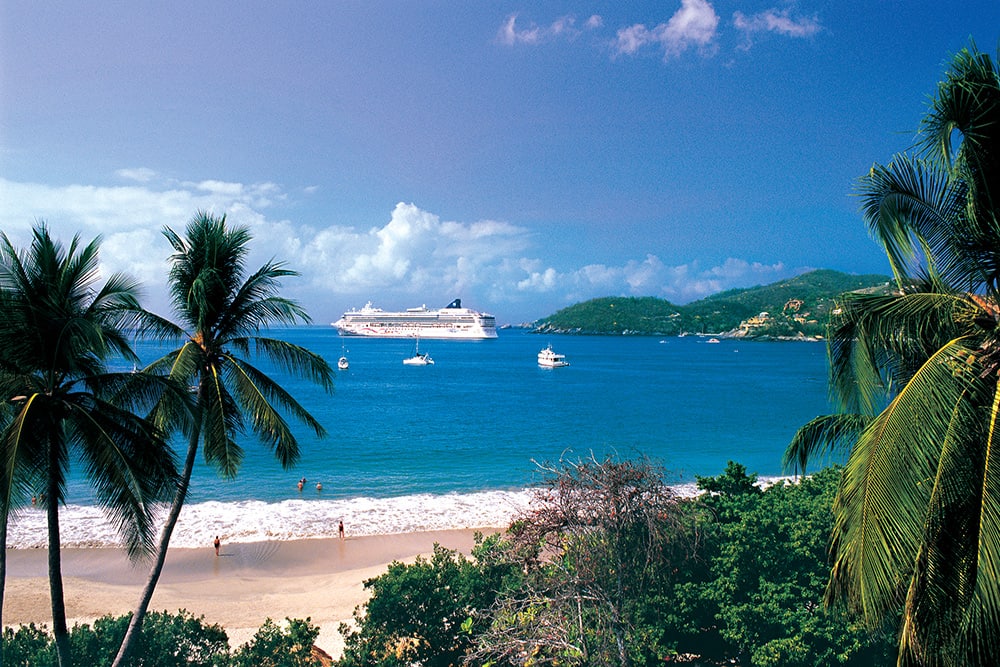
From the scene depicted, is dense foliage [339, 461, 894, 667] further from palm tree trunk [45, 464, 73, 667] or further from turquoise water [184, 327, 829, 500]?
turquoise water [184, 327, 829, 500]

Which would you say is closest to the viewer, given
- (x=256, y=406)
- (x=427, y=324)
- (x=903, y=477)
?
(x=903, y=477)

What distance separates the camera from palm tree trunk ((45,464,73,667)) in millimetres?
5930

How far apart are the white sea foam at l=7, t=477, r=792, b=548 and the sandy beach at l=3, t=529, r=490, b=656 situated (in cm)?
72

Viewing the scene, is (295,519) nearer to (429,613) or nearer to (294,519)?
(294,519)

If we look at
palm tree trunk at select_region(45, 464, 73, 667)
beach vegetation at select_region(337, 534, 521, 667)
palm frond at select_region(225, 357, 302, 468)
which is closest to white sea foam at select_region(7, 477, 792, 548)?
beach vegetation at select_region(337, 534, 521, 667)

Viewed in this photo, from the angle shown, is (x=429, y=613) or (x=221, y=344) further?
(x=429, y=613)

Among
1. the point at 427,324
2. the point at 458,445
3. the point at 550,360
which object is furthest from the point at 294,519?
the point at 427,324

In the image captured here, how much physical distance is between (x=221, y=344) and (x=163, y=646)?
4532 millimetres

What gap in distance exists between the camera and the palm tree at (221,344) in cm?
795

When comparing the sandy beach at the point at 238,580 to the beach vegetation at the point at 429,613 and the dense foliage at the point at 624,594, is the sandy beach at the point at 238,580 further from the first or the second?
the dense foliage at the point at 624,594

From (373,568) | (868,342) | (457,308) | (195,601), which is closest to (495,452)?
(373,568)

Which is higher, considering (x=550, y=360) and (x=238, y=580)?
(x=550, y=360)

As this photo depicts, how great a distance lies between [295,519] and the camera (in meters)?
21.8

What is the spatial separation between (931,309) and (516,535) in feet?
23.6
